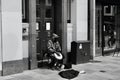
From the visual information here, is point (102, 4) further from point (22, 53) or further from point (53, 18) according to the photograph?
point (22, 53)

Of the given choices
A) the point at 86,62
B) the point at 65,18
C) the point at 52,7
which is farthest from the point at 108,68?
the point at 52,7

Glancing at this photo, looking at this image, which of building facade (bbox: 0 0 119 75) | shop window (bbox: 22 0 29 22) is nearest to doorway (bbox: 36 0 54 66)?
building facade (bbox: 0 0 119 75)

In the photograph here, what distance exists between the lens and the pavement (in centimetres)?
1066

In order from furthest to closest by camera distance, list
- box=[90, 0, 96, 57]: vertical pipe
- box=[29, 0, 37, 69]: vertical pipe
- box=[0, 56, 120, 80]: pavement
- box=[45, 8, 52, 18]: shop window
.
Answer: box=[90, 0, 96, 57]: vertical pipe
box=[45, 8, 52, 18]: shop window
box=[29, 0, 37, 69]: vertical pipe
box=[0, 56, 120, 80]: pavement

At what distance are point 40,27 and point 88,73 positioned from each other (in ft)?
11.1

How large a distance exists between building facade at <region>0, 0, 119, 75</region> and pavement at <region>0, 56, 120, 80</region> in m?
0.47

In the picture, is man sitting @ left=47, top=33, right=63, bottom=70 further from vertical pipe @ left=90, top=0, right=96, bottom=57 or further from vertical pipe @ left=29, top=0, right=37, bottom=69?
vertical pipe @ left=90, top=0, right=96, bottom=57

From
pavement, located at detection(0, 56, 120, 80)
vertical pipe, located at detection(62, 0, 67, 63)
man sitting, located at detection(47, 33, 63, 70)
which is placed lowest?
pavement, located at detection(0, 56, 120, 80)

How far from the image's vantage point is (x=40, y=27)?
1288cm

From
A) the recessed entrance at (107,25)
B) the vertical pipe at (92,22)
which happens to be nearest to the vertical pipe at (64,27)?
the vertical pipe at (92,22)

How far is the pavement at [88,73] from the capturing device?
35.0 ft

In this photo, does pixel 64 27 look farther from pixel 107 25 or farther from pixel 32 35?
pixel 107 25

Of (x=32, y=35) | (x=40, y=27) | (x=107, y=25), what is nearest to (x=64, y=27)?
(x=40, y=27)

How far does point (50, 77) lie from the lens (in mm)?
10734
